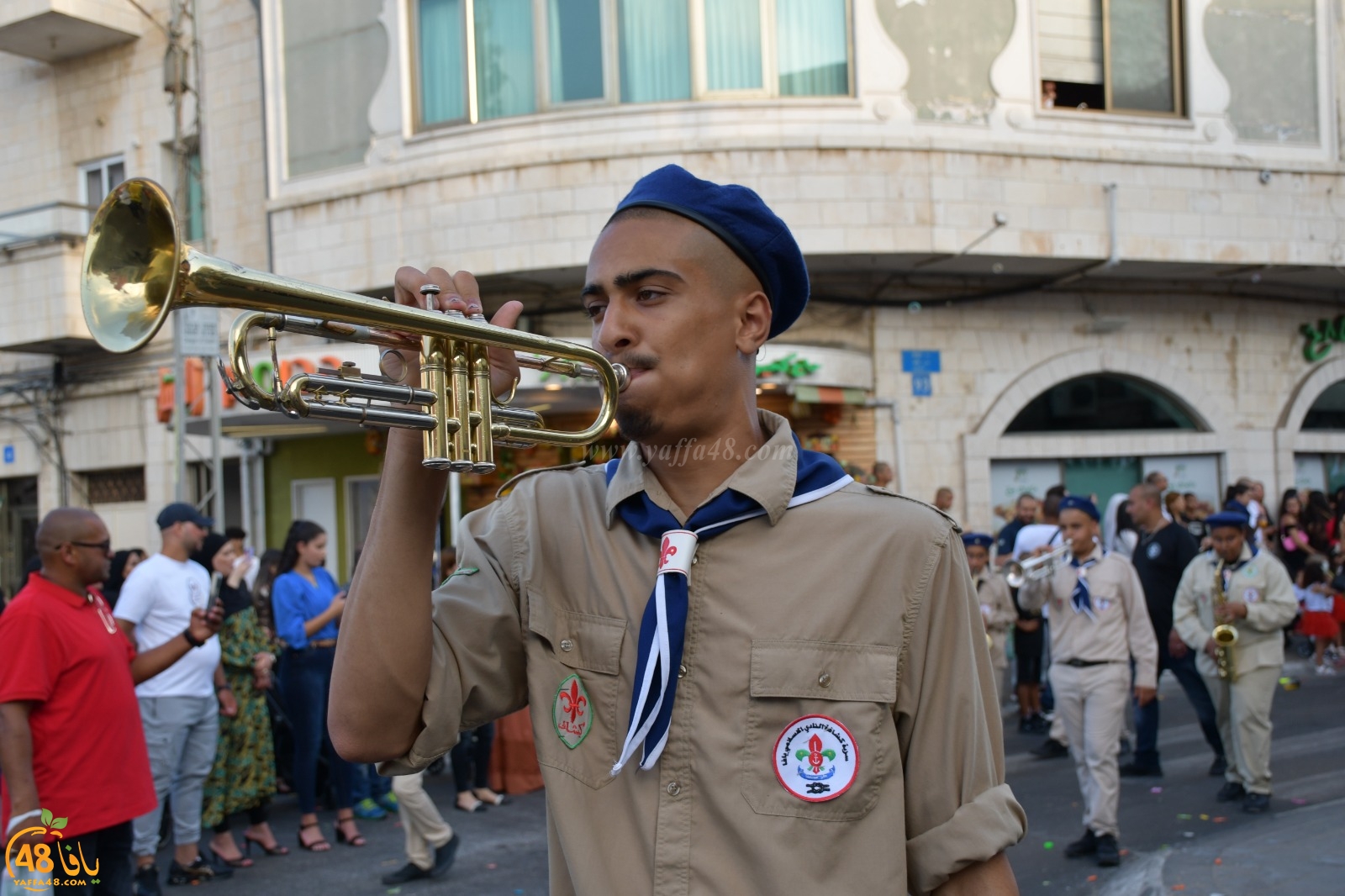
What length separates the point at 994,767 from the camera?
1956 millimetres

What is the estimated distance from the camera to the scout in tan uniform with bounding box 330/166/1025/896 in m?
1.83

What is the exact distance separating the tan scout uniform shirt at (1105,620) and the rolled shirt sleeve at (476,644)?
19.1 ft

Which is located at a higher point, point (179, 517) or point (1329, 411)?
point (1329, 411)

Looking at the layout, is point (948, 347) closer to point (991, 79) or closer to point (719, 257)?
point (991, 79)

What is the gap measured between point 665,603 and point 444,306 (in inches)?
23.3

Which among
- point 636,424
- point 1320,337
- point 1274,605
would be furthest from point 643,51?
point 636,424

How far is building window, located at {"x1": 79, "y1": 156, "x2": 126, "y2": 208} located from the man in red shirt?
14559 millimetres

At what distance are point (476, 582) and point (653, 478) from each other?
0.36m

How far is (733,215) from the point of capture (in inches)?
82.9

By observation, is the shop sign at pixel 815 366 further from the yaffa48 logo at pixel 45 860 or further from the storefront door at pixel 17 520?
the storefront door at pixel 17 520

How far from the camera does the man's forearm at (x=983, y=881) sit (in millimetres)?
1874

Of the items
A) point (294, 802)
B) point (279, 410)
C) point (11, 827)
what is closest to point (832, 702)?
point (279, 410)

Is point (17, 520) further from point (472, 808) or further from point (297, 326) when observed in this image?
point (297, 326)

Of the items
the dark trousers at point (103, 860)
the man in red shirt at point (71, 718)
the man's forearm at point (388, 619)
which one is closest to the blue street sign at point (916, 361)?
the man in red shirt at point (71, 718)
